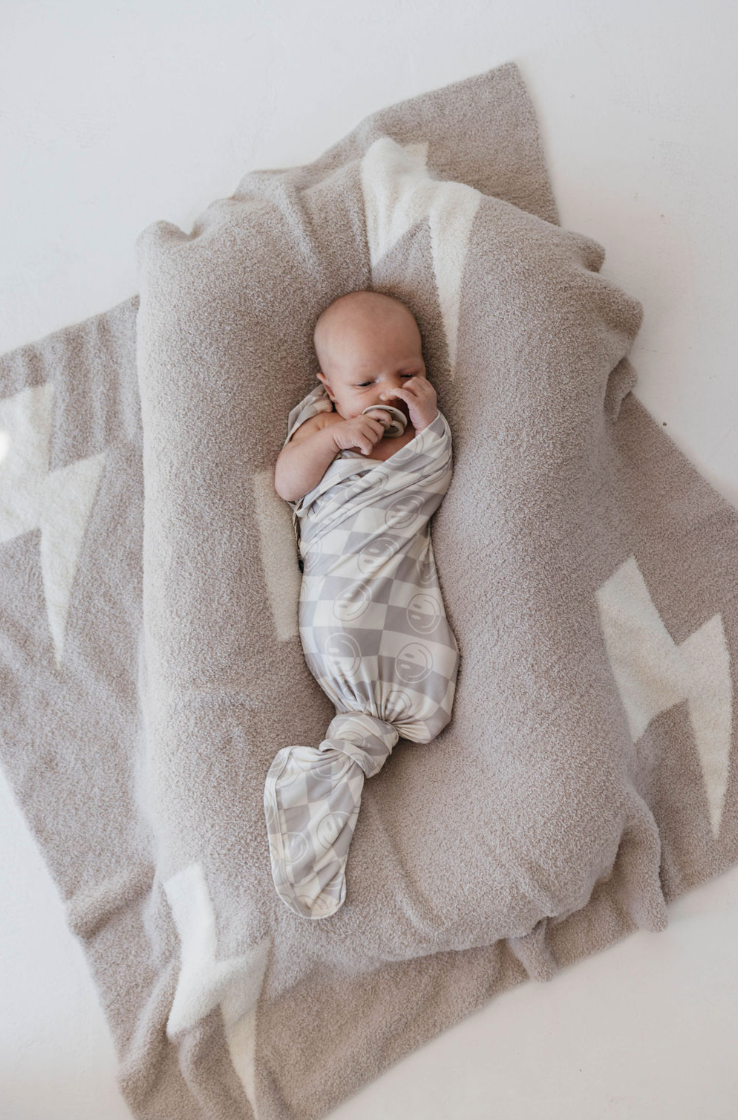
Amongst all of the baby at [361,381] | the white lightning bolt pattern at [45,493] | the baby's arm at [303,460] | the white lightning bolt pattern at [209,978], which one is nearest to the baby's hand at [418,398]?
the baby at [361,381]

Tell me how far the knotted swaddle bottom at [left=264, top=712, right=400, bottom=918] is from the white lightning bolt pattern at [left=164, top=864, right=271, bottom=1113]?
10 cm

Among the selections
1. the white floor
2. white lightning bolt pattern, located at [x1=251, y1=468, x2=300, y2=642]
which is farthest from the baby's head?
the white floor

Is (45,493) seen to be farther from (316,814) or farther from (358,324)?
(316,814)

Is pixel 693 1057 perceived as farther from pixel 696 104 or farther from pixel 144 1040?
pixel 696 104

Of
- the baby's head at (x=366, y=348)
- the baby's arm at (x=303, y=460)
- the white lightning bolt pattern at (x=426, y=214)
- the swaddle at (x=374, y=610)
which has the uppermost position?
the white lightning bolt pattern at (x=426, y=214)

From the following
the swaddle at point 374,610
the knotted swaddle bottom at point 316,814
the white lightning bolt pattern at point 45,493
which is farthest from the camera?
the white lightning bolt pattern at point 45,493

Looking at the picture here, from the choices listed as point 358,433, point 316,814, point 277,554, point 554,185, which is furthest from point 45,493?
point 554,185

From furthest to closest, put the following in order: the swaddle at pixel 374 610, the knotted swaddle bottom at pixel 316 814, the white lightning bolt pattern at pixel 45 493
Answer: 1. the white lightning bolt pattern at pixel 45 493
2. the swaddle at pixel 374 610
3. the knotted swaddle bottom at pixel 316 814

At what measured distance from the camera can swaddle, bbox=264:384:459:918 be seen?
1230mm

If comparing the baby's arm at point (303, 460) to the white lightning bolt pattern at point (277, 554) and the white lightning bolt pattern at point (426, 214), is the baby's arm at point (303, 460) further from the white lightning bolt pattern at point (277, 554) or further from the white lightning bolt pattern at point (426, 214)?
the white lightning bolt pattern at point (426, 214)

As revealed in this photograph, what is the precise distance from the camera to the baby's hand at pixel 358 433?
1226mm

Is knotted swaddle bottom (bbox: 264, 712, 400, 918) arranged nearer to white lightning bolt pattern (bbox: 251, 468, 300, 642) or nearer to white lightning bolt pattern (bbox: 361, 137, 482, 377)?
white lightning bolt pattern (bbox: 251, 468, 300, 642)

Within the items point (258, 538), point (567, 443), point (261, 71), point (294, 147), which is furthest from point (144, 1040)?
point (261, 71)

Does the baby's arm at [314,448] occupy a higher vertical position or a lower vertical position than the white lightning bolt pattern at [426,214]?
lower
